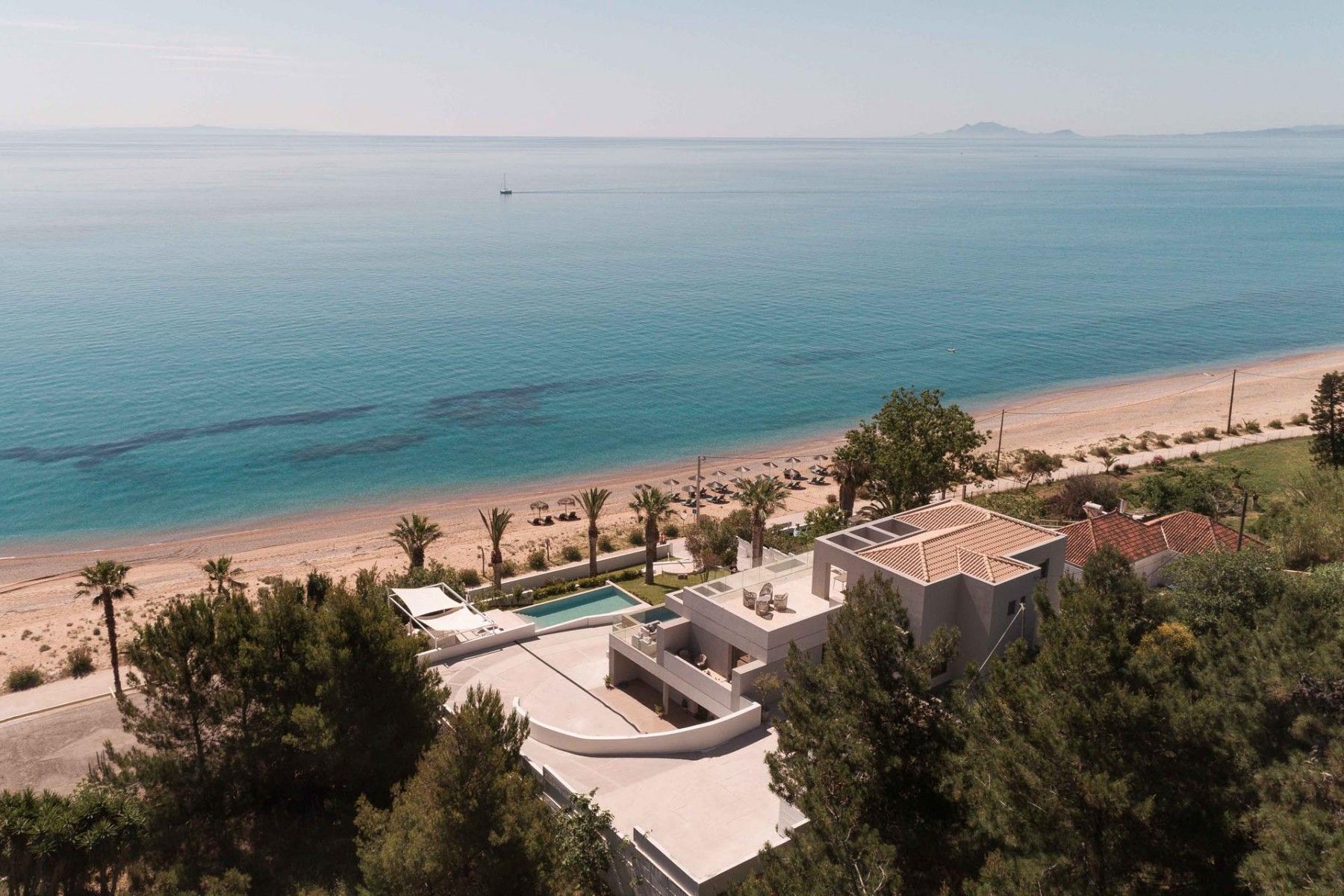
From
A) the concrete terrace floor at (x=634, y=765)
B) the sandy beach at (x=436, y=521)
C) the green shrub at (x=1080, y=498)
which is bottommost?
the sandy beach at (x=436, y=521)

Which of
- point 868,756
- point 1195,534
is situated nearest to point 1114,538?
point 1195,534

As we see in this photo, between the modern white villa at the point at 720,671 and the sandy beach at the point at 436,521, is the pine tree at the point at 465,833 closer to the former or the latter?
the modern white villa at the point at 720,671

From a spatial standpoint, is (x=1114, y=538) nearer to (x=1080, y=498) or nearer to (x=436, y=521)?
(x=1080, y=498)

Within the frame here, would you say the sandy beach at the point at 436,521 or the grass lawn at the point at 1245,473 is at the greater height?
the grass lawn at the point at 1245,473

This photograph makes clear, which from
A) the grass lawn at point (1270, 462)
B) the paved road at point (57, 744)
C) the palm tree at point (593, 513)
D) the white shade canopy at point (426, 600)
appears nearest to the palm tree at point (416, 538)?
the white shade canopy at point (426, 600)

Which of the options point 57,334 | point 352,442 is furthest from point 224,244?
point 352,442

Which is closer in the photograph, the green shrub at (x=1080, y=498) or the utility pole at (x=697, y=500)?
the green shrub at (x=1080, y=498)
